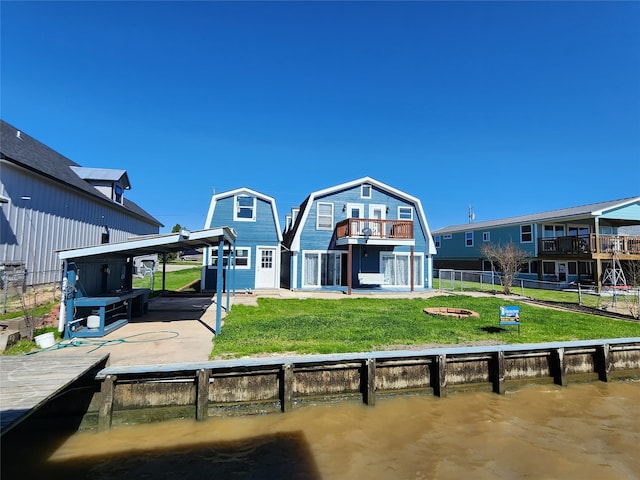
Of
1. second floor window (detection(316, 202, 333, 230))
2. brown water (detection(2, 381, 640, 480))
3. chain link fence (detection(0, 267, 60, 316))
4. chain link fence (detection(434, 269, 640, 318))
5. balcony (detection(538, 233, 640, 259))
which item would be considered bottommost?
brown water (detection(2, 381, 640, 480))

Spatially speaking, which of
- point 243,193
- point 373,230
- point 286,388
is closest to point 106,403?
point 286,388

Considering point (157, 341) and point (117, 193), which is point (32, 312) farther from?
point (117, 193)

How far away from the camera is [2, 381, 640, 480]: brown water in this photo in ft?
13.6

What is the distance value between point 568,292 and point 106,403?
78.1ft

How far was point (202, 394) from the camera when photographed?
5.42m

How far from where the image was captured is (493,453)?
460cm

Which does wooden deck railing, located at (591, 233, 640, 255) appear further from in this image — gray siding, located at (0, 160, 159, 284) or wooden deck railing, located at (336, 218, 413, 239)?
gray siding, located at (0, 160, 159, 284)

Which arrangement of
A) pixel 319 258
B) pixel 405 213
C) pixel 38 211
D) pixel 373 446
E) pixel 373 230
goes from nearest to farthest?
pixel 373 446 → pixel 38 211 → pixel 373 230 → pixel 319 258 → pixel 405 213

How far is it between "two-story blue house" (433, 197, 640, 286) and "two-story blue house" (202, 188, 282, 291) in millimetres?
18932

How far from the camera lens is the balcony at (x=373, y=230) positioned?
58.7 feet

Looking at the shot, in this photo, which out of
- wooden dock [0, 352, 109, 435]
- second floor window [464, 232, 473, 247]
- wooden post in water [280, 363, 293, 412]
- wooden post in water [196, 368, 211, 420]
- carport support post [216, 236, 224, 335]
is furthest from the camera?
second floor window [464, 232, 473, 247]

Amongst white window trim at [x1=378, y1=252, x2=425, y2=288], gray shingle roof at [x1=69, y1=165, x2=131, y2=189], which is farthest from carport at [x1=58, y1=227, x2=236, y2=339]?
white window trim at [x1=378, y1=252, x2=425, y2=288]

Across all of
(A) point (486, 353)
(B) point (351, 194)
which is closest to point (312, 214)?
(B) point (351, 194)

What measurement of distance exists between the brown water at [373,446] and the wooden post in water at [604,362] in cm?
136
